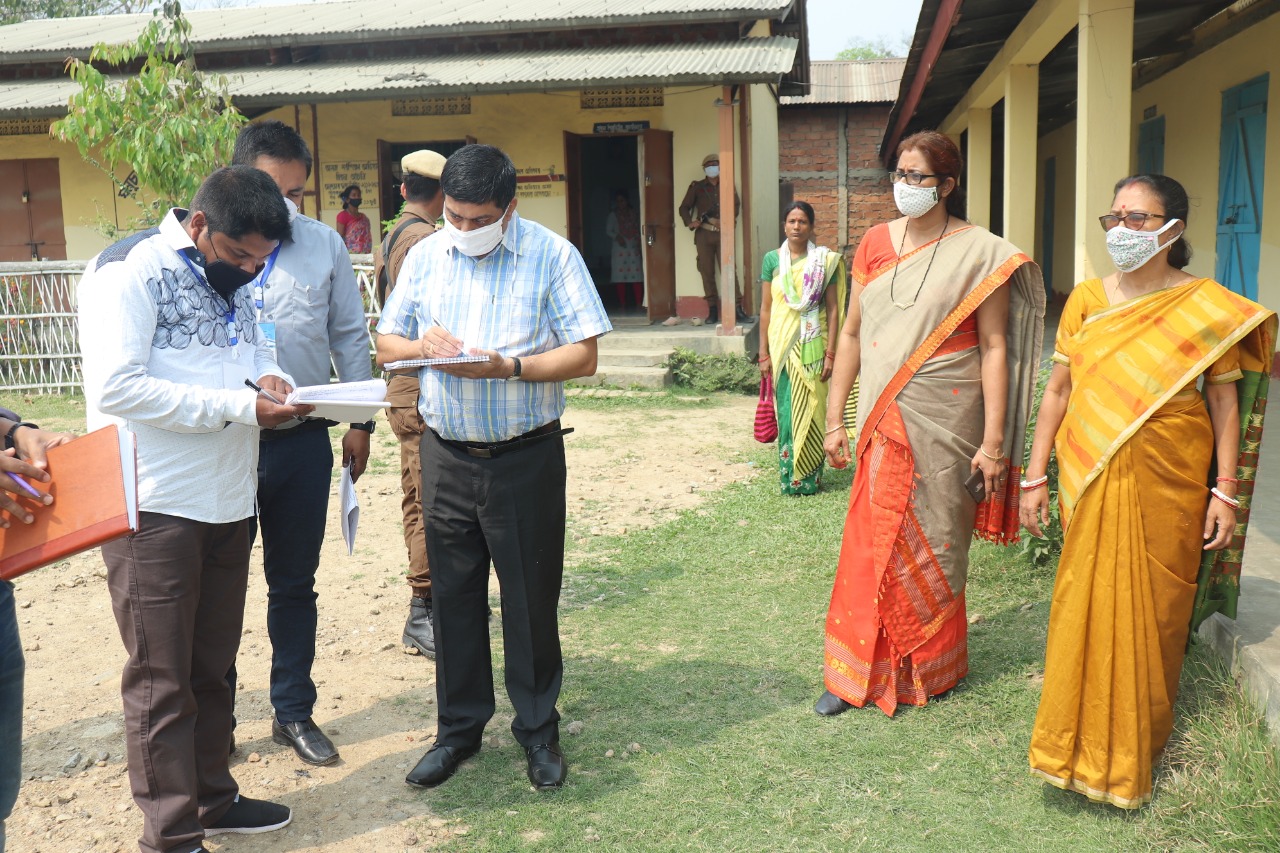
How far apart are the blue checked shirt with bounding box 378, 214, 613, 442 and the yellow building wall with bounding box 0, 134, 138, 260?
41.9 ft

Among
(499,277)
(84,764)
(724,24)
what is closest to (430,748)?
(84,764)

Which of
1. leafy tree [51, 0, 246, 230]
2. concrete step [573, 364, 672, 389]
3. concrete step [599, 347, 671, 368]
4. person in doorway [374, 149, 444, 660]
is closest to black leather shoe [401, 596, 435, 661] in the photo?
person in doorway [374, 149, 444, 660]

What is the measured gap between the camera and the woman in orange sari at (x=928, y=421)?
3.57m

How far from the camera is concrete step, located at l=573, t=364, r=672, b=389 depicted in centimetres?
1102

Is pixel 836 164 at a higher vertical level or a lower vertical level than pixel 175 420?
higher

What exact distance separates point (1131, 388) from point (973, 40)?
6598mm

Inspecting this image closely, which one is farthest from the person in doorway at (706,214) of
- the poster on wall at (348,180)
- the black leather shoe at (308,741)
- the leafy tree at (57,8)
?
the leafy tree at (57,8)

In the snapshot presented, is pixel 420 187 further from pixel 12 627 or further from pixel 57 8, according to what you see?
pixel 57 8

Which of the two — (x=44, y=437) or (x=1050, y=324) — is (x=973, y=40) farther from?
(x=44, y=437)

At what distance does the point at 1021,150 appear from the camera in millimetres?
8578

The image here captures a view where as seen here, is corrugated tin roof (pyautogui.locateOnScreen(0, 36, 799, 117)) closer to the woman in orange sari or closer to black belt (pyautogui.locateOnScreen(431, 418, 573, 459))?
the woman in orange sari

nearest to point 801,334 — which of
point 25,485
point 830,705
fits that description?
point 830,705

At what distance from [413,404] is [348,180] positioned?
10.3 m

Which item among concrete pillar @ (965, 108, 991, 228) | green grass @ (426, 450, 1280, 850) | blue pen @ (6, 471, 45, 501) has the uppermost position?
concrete pillar @ (965, 108, 991, 228)
